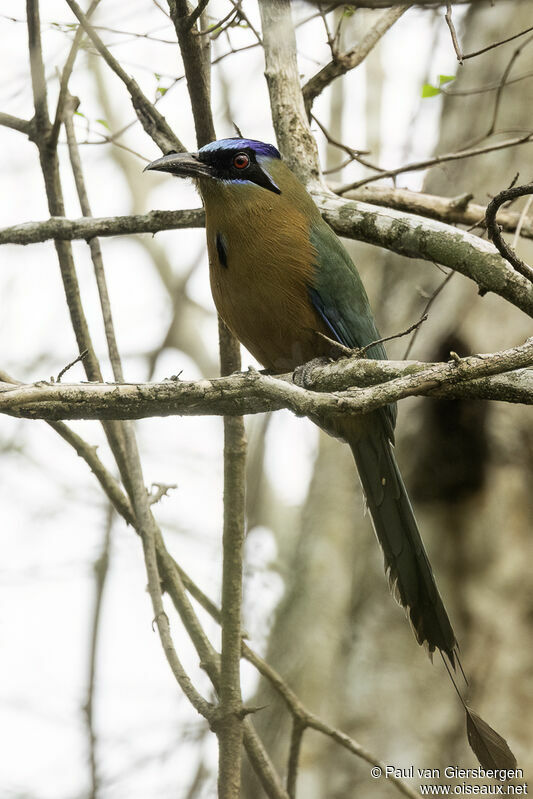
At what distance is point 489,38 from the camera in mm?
5594

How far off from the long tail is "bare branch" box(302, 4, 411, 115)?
1647mm

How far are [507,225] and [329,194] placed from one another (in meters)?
1.16

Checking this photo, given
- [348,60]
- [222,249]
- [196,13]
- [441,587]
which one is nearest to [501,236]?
[196,13]

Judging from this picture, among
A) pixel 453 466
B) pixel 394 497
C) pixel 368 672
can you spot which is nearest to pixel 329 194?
pixel 394 497

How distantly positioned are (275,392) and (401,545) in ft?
5.35

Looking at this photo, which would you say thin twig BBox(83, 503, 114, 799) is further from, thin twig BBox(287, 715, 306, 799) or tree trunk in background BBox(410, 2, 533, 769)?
tree trunk in background BBox(410, 2, 533, 769)

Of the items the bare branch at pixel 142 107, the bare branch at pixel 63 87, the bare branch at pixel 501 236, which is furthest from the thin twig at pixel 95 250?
the bare branch at pixel 501 236

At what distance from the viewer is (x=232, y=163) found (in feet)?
12.9

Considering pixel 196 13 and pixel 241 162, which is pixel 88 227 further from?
pixel 196 13

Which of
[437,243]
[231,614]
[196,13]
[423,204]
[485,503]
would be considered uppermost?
[423,204]

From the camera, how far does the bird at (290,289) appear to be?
3672 millimetres

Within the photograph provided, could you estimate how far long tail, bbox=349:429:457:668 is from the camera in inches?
135

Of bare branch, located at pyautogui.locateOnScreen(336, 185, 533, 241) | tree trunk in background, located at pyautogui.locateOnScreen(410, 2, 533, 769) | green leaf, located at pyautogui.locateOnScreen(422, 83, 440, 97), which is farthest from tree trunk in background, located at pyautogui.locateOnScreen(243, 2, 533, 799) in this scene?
green leaf, located at pyautogui.locateOnScreen(422, 83, 440, 97)

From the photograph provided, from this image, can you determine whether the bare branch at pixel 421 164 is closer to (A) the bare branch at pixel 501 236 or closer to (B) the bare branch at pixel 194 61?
(B) the bare branch at pixel 194 61
